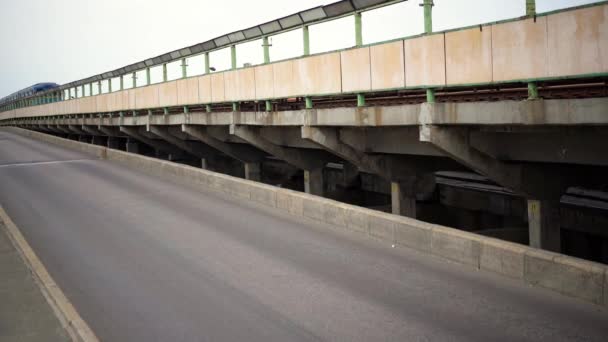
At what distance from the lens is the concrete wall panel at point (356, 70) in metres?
14.5

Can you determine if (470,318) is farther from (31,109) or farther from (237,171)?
(31,109)

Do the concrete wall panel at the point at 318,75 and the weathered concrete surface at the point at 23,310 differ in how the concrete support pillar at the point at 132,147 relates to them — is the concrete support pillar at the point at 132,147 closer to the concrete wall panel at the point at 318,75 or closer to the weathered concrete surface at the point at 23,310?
the concrete wall panel at the point at 318,75

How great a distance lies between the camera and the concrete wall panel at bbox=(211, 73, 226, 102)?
2216 centimetres

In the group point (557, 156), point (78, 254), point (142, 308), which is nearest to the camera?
point (142, 308)

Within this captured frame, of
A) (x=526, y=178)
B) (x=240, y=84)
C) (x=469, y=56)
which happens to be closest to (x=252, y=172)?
(x=240, y=84)

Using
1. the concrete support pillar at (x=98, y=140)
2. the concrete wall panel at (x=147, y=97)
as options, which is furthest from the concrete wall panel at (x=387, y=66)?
the concrete support pillar at (x=98, y=140)

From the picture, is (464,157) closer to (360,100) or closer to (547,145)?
(547,145)

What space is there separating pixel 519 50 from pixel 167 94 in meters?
19.4

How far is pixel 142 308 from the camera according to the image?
336 inches

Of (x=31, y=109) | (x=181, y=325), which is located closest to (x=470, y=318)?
(x=181, y=325)

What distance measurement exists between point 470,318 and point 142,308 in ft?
13.3

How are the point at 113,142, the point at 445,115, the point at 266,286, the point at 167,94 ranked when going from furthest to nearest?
1. the point at 113,142
2. the point at 167,94
3. the point at 445,115
4. the point at 266,286

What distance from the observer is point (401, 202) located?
16.3 metres

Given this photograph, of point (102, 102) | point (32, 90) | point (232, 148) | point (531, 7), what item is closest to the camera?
point (531, 7)
